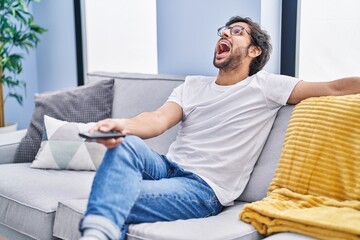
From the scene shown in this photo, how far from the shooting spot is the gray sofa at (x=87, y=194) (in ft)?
5.57

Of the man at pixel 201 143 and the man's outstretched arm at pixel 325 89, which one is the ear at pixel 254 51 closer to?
the man at pixel 201 143

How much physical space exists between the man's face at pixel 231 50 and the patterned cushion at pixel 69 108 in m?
0.77

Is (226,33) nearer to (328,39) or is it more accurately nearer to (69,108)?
(328,39)

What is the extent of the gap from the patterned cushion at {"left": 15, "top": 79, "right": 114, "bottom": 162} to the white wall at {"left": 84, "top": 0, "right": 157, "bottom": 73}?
2.39 feet

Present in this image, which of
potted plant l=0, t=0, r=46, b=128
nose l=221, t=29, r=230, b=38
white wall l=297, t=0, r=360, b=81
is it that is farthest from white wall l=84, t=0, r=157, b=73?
nose l=221, t=29, r=230, b=38

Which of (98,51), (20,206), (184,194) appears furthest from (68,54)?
(184,194)

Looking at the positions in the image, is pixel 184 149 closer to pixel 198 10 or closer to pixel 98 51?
pixel 198 10

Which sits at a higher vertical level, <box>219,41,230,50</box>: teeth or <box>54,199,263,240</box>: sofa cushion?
<box>219,41,230,50</box>: teeth

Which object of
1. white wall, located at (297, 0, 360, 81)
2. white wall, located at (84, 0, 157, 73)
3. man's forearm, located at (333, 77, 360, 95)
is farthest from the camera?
white wall, located at (84, 0, 157, 73)

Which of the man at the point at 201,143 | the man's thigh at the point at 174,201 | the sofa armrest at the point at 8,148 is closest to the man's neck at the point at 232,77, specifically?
the man at the point at 201,143

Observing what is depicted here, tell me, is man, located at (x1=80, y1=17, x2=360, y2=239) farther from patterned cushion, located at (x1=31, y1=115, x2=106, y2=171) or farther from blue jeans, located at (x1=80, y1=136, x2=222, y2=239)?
patterned cushion, located at (x1=31, y1=115, x2=106, y2=171)

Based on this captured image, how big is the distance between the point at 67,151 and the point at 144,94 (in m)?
0.45

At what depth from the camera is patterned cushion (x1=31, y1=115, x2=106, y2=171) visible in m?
2.50

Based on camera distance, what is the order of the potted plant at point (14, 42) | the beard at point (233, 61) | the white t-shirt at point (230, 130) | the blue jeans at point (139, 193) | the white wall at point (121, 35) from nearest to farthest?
the blue jeans at point (139, 193)
the white t-shirt at point (230, 130)
the beard at point (233, 61)
the white wall at point (121, 35)
the potted plant at point (14, 42)
